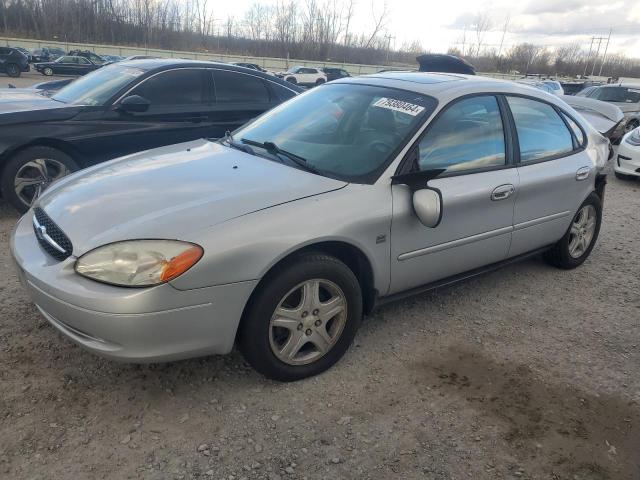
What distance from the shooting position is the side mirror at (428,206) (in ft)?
9.39

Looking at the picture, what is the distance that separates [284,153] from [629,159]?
776cm

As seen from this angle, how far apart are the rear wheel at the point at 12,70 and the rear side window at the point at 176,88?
98.4ft

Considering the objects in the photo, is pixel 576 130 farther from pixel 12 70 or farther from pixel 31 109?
pixel 12 70

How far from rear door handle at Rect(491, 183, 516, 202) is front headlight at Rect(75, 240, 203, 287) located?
80.9 inches

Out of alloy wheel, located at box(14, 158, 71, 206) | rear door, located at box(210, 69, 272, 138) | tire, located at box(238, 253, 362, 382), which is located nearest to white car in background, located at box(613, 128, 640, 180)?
rear door, located at box(210, 69, 272, 138)

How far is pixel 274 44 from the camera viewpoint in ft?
249

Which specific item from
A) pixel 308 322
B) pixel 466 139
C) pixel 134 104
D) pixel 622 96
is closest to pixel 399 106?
pixel 466 139

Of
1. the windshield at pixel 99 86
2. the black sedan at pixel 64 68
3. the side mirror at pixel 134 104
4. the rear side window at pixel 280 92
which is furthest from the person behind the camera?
the black sedan at pixel 64 68

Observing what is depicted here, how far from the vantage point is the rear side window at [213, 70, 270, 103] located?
5.82 meters

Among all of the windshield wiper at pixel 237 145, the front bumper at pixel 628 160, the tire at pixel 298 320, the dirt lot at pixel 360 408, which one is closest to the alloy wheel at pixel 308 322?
the tire at pixel 298 320

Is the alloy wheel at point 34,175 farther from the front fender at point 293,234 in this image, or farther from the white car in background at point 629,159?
the white car in background at point 629,159

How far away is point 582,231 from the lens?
4.53 m

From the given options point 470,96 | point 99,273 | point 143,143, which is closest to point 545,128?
point 470,96

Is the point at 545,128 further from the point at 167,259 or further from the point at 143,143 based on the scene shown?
the point at 143,143
